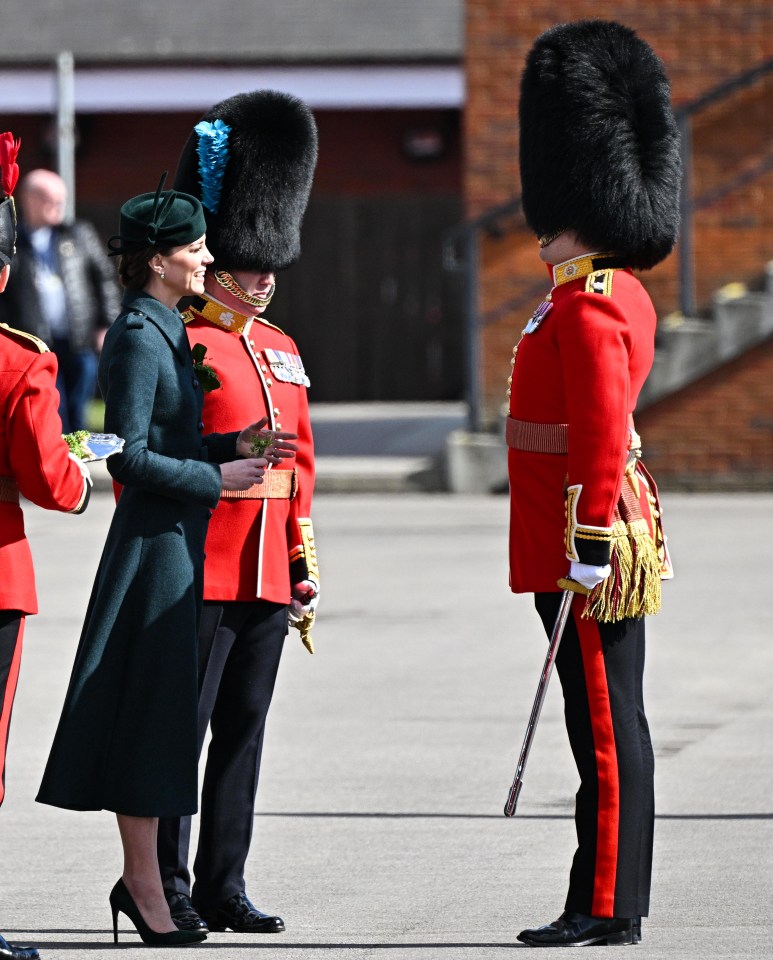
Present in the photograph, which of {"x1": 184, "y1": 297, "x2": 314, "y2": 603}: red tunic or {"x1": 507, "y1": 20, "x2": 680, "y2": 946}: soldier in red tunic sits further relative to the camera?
{"x1": 184, "y1": 297, "x2": 314, "y2": 603}: red tunic

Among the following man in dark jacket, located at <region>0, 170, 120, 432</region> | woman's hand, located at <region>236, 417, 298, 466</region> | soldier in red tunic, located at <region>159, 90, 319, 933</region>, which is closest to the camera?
woman's hand, located at <region>236, 417, 298, 466</region>

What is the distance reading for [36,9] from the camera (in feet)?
72.8

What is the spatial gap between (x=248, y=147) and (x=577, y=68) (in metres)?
0.89

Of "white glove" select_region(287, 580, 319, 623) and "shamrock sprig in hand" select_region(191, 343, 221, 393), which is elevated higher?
"shamrock sprig in hand" select_region(191, 343, 221, 393)

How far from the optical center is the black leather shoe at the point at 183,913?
504 cm

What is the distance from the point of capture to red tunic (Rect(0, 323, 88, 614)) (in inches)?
184

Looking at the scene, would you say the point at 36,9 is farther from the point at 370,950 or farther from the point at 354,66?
the point at 370,950

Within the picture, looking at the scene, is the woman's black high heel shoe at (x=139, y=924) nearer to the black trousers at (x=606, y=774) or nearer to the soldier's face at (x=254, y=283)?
the black trousers at (x=606, y=774)

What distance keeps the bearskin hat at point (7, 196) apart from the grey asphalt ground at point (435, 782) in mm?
1648

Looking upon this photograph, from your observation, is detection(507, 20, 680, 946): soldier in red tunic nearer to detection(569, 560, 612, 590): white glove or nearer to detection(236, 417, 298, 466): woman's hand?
detection(569, 560, 612, 590): white glove

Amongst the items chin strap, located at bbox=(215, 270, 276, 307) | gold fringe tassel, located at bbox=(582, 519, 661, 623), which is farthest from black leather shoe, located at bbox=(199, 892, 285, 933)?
chin strap, located at bbox=(215, 270, 276, 307)

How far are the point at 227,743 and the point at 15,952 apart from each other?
786mm

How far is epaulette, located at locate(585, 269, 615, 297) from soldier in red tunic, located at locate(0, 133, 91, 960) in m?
1.27

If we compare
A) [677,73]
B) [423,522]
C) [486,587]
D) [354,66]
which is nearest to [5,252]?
[486,587]
